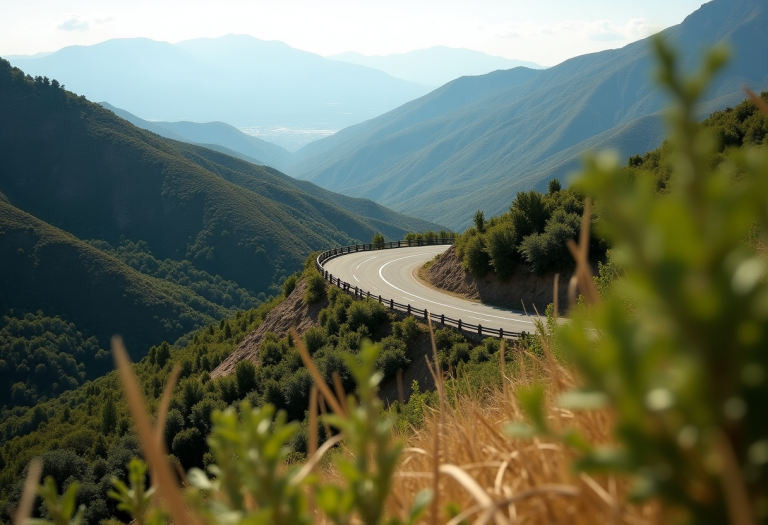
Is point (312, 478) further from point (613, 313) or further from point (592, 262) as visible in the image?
point (592, 262)

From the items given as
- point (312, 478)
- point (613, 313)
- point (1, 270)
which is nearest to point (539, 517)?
point (312, 478)

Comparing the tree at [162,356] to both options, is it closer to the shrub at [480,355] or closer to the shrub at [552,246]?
the shrub at [552,246]

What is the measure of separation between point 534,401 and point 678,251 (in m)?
0.26

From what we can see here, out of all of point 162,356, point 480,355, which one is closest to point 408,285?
point 480,355

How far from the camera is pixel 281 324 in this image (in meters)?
37.2

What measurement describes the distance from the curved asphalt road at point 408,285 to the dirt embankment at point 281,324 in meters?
2.71

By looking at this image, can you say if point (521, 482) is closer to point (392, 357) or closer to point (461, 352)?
point (461, 352)

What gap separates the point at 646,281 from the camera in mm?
659

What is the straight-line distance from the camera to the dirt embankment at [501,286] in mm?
27016

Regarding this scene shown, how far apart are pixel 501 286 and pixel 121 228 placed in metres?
135

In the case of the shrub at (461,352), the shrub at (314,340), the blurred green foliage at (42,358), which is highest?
the shrub at (461,352)

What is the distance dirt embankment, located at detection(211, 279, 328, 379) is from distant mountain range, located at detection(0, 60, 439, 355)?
65953 millimetres

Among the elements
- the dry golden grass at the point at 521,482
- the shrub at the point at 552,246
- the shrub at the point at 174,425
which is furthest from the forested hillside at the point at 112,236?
the dry golden grass at the point at 521,482

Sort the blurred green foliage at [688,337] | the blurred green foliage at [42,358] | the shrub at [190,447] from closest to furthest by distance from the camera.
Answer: the blurred green foliage at [688,337] < the shrub at [190,447] < the blurred green foliage at [42,358]
